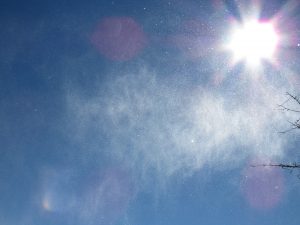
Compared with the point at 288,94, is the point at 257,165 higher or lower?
lower

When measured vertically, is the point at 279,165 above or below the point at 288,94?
below

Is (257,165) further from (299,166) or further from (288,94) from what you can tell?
(288,94)

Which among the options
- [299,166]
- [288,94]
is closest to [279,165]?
[299,166]

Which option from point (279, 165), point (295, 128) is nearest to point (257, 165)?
point (279, 165)

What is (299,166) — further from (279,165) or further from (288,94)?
(288,94)

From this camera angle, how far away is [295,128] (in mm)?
8703

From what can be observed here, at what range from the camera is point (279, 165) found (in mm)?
8719

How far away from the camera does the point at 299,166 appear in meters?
8.75

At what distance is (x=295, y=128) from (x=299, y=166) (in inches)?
26.2

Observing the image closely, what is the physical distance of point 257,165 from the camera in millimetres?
8680

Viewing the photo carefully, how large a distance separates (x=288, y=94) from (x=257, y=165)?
133 cm

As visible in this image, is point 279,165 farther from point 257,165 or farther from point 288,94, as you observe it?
point 288,94

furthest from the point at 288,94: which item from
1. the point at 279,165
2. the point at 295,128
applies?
the point at 279,165

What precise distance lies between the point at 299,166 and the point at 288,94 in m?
1.26
